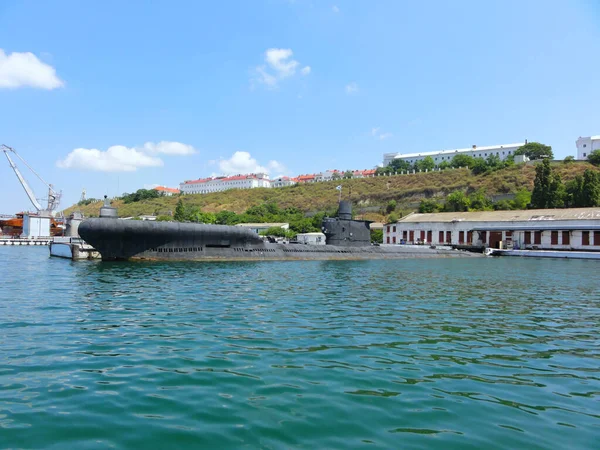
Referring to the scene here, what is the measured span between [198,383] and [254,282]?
11649mm

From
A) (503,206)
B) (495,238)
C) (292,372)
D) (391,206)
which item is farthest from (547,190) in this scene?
(292,372)

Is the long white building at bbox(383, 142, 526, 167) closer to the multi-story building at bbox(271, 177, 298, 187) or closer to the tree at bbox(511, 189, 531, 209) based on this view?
the multi-story building at bbox(271, 177, 298, 187)

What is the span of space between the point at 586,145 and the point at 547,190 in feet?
240

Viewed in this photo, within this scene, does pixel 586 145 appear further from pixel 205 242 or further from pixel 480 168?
pixel 205 242

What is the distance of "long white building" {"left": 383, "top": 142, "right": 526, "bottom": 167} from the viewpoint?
137 meters

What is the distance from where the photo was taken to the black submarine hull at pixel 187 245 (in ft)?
77.0

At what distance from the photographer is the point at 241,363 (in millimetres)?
7078

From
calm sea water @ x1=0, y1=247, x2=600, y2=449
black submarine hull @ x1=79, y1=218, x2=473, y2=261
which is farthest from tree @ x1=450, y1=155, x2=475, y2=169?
calm sea water @ x1=0, y1=247, x2=600, y2=449

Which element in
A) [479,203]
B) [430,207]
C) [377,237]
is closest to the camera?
[377,237]

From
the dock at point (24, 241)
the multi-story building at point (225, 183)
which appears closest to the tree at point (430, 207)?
the dock at point (24, 241)

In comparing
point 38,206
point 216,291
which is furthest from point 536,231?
point 38,206

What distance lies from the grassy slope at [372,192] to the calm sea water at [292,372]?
63811 millimetres

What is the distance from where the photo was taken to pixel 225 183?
173 m

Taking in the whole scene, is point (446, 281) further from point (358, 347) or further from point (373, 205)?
point (373, 205)
